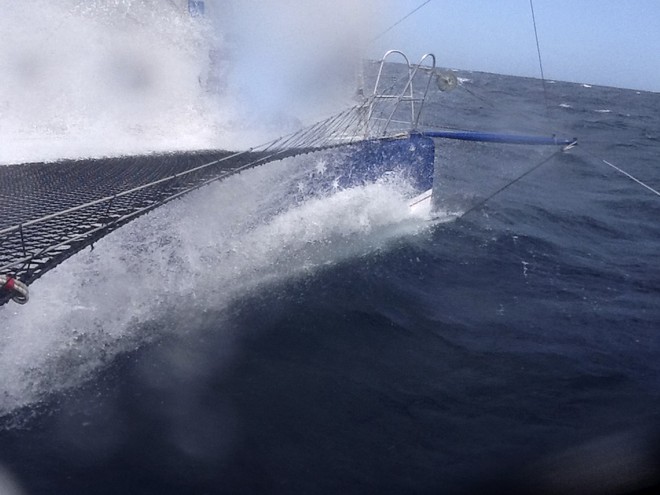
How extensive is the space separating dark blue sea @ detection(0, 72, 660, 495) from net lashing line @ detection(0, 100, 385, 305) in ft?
2.24

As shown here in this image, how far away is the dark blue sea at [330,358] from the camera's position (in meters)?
3.73

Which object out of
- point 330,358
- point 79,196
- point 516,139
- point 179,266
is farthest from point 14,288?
point 516,139

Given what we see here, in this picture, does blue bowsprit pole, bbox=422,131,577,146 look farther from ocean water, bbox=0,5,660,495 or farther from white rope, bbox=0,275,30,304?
white rope, bbox=0,275,30,304

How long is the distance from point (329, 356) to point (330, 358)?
4 centimetres

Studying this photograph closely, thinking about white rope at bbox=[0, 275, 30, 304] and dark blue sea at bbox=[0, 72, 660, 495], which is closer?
white rope at bbox=[0, 275, 30, 304]

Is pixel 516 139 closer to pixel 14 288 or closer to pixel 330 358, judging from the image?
pixel 330 358

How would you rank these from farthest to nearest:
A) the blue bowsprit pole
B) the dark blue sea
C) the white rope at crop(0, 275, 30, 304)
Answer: the blue bowsprit pole < the dark blue sea < the white rope at crop(0, 275, 30, 304)

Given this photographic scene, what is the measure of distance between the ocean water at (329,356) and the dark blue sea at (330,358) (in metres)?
0.02

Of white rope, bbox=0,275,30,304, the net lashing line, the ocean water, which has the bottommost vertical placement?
the ocean water

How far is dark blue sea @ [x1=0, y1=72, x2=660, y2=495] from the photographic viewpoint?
3734 mm

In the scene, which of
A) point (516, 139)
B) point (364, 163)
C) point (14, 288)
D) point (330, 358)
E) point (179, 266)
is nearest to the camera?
point (14, 288)

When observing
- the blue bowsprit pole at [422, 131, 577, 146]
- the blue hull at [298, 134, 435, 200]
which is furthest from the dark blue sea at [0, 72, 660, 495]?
the blue bowsprit pole at [422, 131, 577, 146]

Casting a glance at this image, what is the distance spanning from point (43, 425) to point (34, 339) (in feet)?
3.57

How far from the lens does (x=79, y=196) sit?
544 cm
